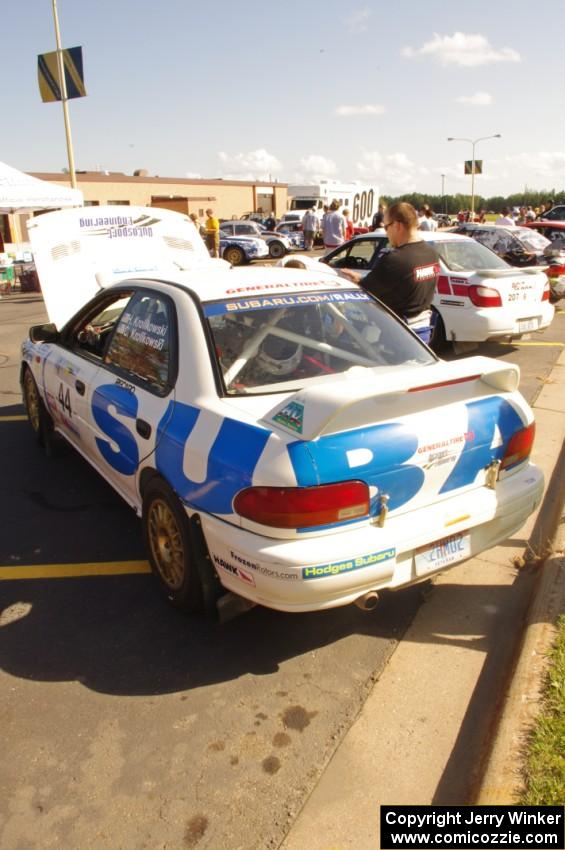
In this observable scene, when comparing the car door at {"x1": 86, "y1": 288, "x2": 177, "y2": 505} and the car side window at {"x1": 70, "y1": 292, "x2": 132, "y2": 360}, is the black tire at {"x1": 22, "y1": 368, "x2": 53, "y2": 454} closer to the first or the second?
the car side window at {"x1": 70, "y1": 292, "x2": 132, "y2": 360}

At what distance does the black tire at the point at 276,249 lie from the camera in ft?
92.7

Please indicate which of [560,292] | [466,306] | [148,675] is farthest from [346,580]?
[560,292]

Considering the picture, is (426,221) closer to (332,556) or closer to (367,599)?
(367,599)

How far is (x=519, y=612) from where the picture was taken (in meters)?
3.35

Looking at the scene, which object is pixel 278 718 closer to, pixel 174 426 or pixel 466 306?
pixel 174 426

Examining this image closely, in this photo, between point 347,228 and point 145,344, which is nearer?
point 145,344

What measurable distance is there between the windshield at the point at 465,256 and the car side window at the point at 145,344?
18.0 feet

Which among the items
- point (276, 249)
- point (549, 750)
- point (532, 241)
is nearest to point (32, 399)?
point (549, 750)

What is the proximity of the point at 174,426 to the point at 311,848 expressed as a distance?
68.7 inches

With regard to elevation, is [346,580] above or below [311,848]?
above

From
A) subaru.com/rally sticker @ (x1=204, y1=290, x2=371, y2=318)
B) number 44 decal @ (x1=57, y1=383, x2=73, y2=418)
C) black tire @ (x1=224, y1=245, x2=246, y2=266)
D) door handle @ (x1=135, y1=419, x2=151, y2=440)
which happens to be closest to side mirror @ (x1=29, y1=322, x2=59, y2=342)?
number 44 decal @ (x1=57, y1=383, x2=73, y2=418)

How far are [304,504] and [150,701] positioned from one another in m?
1.11

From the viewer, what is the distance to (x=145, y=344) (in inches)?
142

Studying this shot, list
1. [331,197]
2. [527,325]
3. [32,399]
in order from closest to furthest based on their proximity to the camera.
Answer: [32,399]
[527,325]
[331,197]
